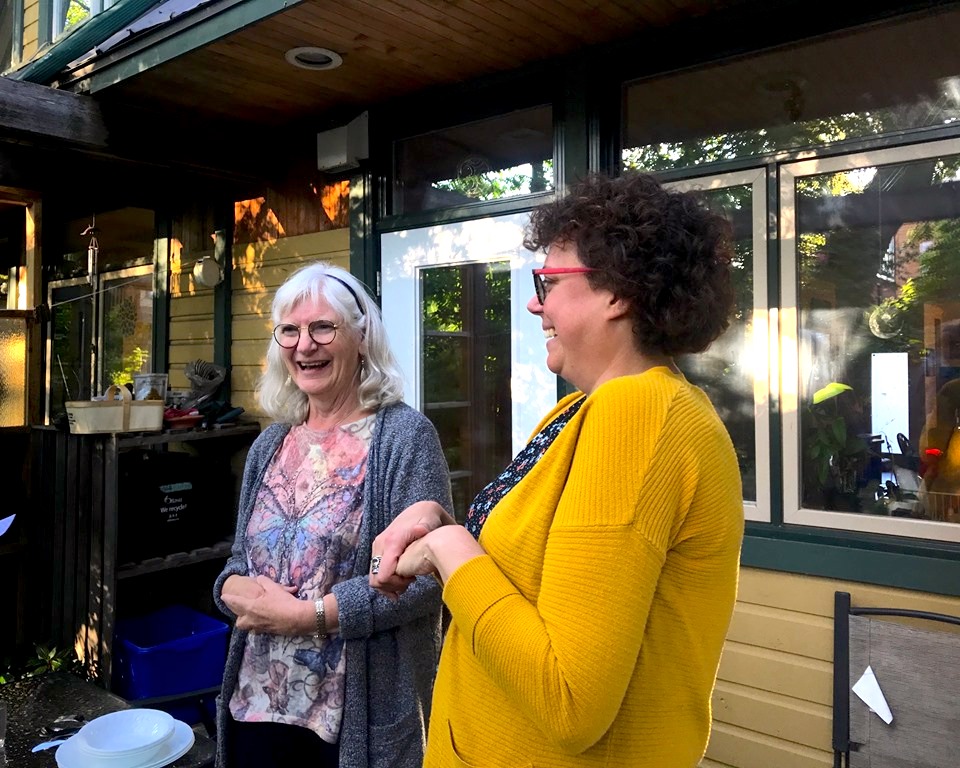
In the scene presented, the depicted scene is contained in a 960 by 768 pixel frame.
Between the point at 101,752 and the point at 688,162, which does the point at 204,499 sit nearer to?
the point at 101,752

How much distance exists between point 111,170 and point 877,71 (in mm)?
3455

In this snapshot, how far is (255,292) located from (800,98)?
8.53 feet

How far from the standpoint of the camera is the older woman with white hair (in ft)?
4.90

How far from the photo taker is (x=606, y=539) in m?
0.77

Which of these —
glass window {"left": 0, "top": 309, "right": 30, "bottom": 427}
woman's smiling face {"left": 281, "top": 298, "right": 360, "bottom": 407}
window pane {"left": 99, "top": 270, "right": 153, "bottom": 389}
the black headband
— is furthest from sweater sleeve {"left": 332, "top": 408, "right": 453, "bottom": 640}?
window pane {"left": 99, "top": 270, "right": 153, "bottom": 389}

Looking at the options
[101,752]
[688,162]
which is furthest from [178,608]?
[688,162]

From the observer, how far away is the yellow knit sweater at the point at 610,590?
77 cm

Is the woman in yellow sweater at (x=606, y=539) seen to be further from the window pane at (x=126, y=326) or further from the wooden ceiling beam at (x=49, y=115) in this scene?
A: the window pane at (x=126, y=326)

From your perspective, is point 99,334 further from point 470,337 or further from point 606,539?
point 606,539

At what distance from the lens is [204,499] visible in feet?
11.2

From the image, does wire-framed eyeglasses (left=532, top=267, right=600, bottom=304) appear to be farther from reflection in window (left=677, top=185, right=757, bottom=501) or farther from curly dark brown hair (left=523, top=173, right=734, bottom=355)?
reflection in window (left=677, top=185, right=757, bottom=501)

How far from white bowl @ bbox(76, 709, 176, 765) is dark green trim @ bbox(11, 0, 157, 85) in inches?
102

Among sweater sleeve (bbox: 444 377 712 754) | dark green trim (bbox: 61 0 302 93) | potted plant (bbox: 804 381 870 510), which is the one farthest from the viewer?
dark green trim (bbox: 61 0 302 93)

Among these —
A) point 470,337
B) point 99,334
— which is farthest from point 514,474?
point 99,334
